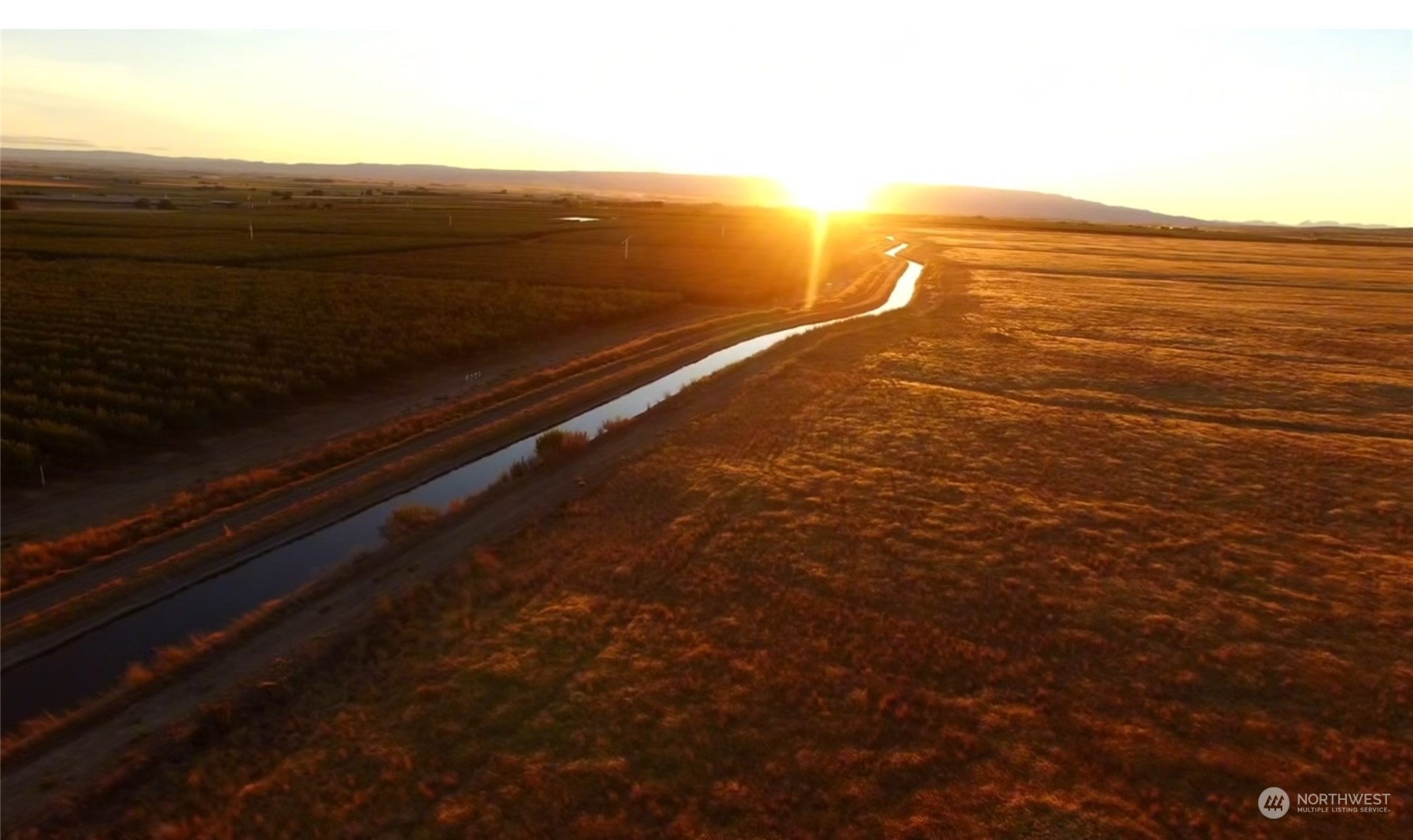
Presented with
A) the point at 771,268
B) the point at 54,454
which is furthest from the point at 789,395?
the point at 771,268

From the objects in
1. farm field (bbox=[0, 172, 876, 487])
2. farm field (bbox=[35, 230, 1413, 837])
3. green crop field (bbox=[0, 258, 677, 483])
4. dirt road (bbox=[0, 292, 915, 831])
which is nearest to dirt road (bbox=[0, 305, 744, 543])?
farm field (bbox=[0, 172, 876, 487])

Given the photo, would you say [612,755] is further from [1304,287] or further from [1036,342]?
[1304,287]

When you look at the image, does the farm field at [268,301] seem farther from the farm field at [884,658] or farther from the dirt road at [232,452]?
the farm field at [884,658]

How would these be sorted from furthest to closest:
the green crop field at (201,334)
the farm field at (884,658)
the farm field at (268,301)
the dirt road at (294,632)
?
the farm field at (268,301), the green crop field at (201,334), the dirt road at (294,632), the farm field at (884,658)

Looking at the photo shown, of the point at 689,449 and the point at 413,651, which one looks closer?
the point at 413,651

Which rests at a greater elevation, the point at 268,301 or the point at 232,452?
the point at 268,301

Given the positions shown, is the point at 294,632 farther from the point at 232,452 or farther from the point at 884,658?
the point at 232,452

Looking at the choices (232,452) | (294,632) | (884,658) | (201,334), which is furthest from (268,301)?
(884,658)

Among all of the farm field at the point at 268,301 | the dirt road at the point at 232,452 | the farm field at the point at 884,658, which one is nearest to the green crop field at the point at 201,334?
the farm field at the point at 268,301

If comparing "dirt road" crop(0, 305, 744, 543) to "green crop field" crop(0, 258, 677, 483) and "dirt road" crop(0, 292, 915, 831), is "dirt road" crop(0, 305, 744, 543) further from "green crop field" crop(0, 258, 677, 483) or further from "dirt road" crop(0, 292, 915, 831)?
"dirt road" crop(0, 292, 915, 831)
